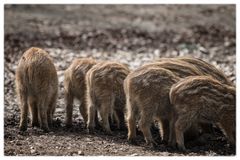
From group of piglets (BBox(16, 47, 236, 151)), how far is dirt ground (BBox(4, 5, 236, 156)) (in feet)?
0.74

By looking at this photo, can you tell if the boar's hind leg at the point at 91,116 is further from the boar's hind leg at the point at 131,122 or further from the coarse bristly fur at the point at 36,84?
the boar's hind leg at the point at 131,122

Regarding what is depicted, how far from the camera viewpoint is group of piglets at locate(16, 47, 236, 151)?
7.71 metres

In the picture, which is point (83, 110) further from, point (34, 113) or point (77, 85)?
point (34, 113)

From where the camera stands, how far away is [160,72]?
7988 millimetres

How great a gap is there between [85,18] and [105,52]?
4676 millimetres

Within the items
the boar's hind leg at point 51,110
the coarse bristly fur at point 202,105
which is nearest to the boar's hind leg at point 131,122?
the coarse bristly fur at point 202,105

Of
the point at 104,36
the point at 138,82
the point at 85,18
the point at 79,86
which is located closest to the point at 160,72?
the point at 138,82

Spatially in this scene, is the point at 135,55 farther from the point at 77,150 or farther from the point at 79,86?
the point at 77,150

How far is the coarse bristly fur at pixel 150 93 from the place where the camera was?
26.0 ft

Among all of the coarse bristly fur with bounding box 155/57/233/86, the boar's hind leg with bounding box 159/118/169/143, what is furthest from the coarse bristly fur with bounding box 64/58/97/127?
the boar's hind leg with bounding box 159/118/169/143

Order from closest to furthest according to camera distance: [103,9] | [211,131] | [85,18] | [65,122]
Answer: [211,131] → [65,122] → [85,18] → [103,9]

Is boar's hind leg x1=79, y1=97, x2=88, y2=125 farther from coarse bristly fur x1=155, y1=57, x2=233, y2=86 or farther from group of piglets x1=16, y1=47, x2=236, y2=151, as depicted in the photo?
coarse bristly fur x1=155, y1=57, x2=233, y2=86

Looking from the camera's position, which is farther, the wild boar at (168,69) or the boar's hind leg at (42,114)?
the boar's hind leg at (42,114)

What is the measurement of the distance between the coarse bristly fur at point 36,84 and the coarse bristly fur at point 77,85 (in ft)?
1.52
